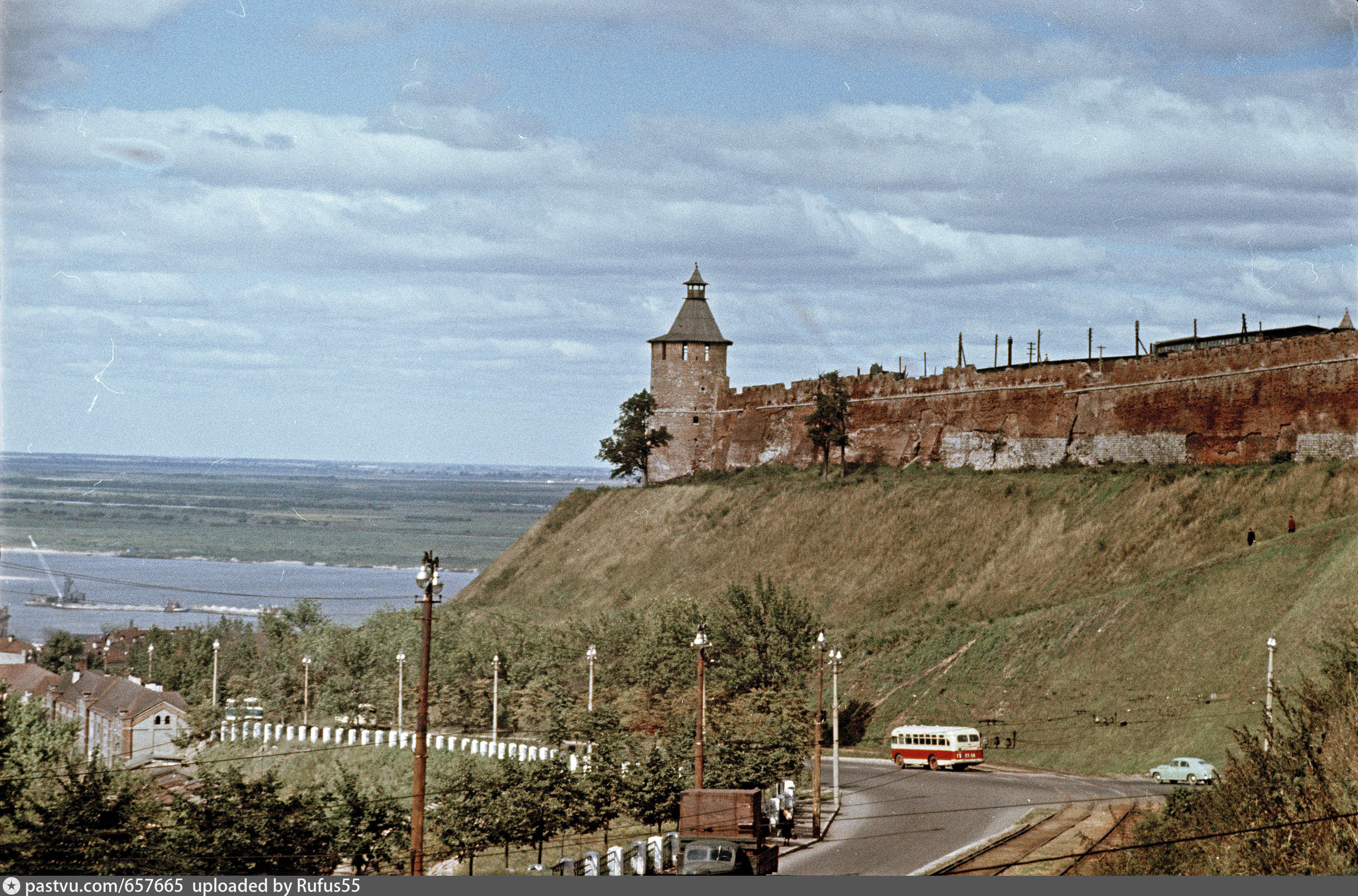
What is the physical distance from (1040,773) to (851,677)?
1345 cm

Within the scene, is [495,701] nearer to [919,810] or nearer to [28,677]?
[919,810]

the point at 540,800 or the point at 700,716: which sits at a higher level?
the point at 700,716

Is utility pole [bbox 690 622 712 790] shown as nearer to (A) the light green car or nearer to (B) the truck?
(B) the truck

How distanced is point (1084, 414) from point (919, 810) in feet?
120

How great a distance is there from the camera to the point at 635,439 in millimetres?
95938

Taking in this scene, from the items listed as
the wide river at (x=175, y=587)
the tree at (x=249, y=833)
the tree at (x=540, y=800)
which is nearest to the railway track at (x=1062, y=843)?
the tree at (x=540, y=800)

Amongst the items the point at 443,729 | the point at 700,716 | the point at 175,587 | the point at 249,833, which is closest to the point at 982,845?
the point at 700,716

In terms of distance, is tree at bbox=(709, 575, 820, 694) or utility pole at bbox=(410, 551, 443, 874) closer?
utility pole at bbox=(410, 551, 443, 874)

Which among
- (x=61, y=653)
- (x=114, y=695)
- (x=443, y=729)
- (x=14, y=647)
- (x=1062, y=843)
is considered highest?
(x=14, y=647)

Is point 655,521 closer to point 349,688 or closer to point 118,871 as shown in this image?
point 349,688

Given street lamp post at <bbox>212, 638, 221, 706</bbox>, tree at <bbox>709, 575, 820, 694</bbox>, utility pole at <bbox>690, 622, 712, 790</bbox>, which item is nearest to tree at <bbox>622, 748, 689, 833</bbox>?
utility pole at <bbox>690, 622, 712, 790</bbox>

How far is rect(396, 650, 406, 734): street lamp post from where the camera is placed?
5712 cm

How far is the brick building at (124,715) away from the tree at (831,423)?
3776 centimetres

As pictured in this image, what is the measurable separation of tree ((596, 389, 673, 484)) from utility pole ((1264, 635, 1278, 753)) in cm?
5747
